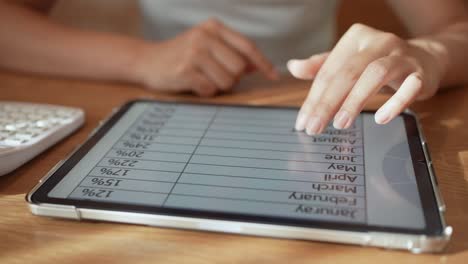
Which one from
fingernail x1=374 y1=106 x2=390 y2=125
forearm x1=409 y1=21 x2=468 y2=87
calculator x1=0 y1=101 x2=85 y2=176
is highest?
calculator x1=0 y1=101 x2=85 y2=176

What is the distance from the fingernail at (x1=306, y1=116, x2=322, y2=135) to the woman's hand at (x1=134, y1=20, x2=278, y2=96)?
24 centimetres

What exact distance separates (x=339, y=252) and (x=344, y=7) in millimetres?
1008

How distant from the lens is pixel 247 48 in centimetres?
72

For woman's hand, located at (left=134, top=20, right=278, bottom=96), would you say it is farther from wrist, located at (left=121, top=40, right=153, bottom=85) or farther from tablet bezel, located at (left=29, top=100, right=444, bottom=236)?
tablet bezel, located at (left=29, top=100, right=444, bottom=236)

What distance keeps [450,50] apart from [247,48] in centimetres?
28

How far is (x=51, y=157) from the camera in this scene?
0.53m

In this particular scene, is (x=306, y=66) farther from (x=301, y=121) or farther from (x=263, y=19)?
(x=263, y=19)

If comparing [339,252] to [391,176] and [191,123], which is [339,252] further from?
[191,123]

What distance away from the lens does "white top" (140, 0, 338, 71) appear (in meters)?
A: 0.96

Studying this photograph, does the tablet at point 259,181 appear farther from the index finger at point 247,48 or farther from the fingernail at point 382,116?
the index finger at point 247,48

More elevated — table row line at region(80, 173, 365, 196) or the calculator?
the calculator

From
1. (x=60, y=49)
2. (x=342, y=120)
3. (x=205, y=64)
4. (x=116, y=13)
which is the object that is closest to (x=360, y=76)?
(x=342, y=120)

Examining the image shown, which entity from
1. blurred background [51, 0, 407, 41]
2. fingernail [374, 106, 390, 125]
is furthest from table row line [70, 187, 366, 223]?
blurred background [51, 0, 407, 41]

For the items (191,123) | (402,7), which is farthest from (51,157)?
(402,7)
